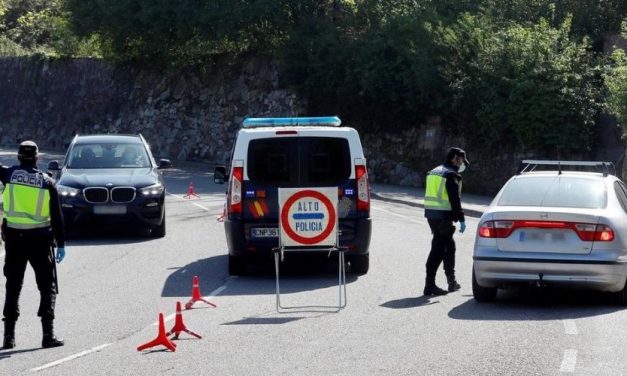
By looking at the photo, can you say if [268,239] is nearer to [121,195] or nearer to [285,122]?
[285,122]

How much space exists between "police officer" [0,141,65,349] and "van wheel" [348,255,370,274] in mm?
5352

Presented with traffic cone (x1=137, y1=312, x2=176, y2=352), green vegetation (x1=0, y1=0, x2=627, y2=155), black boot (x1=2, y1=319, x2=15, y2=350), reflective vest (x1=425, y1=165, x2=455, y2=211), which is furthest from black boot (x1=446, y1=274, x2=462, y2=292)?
green vegetation (x1=0, y1=0, x2=627, y2=155)

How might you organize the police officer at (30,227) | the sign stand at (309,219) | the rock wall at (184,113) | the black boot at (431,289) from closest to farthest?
1. the police officer at (30,227)
2. the sign stand at (309,219)
3. the black boot at (431,289)
4. the rock wall at (184,113)

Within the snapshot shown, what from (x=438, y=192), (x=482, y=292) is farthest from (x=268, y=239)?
(x=482, y=292)

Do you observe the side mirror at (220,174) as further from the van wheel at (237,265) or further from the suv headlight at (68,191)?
the suv headlight at (68,191)

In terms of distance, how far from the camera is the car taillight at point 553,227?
40.0 feet

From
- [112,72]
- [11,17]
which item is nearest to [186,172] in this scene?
[112,72]

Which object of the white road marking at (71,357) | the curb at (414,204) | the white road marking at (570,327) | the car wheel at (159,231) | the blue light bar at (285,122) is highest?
the blue light bar at (285,122)

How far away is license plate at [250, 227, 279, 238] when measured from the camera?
14.7 meters

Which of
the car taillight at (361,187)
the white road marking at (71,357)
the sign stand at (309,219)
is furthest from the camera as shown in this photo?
the car taillight at (361,187)

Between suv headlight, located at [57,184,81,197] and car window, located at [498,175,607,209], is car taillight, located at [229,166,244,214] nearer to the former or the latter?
car window, located at [498,175,607,209]

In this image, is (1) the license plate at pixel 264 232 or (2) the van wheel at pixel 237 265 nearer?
(1) the license plate at pixel 264 232

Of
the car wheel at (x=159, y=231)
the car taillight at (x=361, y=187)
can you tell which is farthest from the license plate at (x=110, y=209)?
the car taillight at (x=361, y=187)

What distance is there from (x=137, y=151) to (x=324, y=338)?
1136 cm
